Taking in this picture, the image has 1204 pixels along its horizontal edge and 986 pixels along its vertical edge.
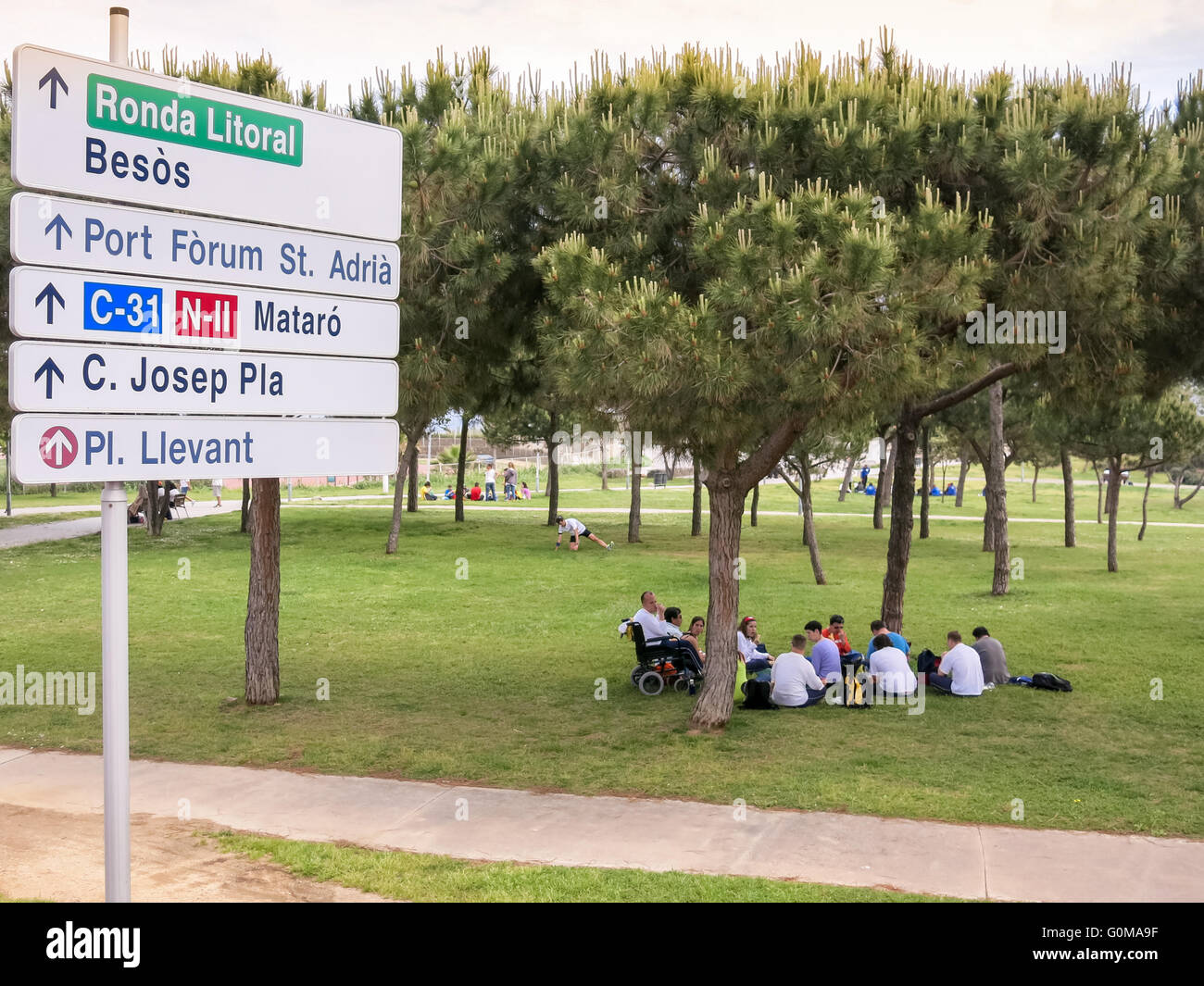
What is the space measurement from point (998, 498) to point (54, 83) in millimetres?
23765

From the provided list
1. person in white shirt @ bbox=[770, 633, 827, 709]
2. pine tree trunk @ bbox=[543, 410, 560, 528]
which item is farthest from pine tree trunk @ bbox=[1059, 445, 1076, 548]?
person in white shirt @ bbox=[770, 633, 827, 709]

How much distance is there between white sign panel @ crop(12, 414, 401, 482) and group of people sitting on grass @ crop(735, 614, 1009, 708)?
8455 millimetres

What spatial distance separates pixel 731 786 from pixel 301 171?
6.59 metres

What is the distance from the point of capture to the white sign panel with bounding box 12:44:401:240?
4.12m

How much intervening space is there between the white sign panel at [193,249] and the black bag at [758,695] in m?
8.57

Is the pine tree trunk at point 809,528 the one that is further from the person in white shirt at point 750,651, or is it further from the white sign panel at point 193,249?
the white sign panel at point 193,249

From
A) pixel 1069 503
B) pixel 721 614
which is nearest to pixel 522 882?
pixel 721 614

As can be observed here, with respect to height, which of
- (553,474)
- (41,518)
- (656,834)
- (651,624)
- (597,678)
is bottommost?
(597,678)

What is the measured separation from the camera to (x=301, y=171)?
16.0ft

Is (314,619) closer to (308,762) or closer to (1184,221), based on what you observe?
(308,762)

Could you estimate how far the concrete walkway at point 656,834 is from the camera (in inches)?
290

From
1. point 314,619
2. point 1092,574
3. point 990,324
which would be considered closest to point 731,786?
point 990,324

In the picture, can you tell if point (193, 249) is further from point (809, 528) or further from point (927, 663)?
point (809, 528)

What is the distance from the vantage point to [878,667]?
520 inches
